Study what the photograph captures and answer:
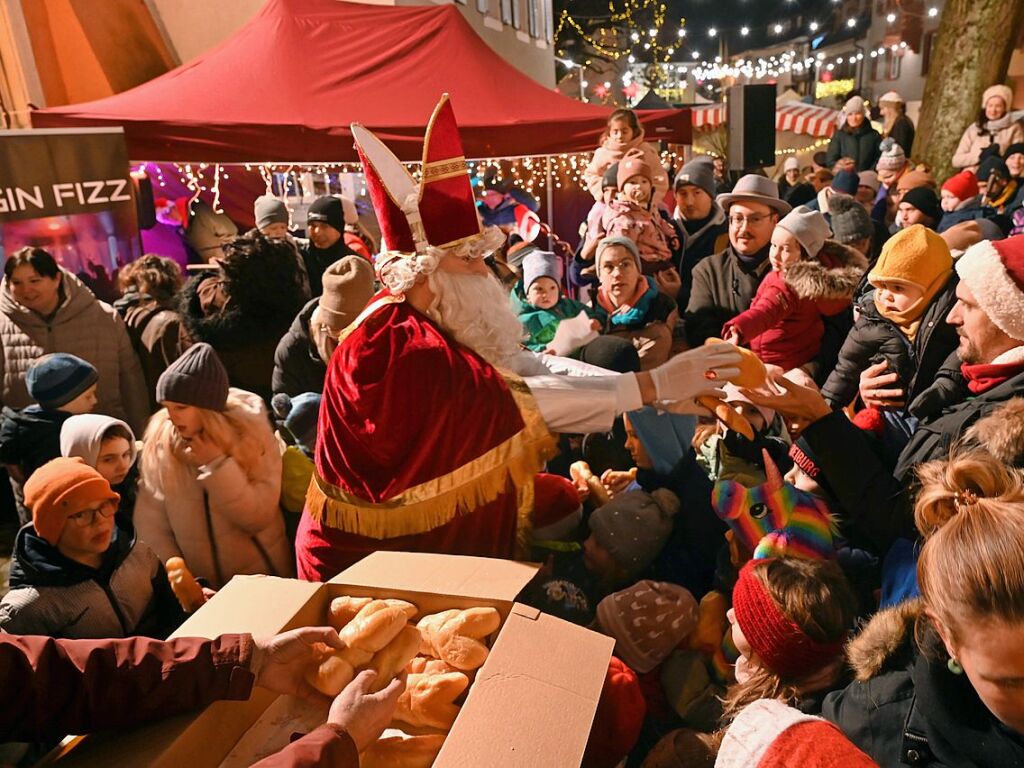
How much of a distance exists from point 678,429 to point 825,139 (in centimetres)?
1563

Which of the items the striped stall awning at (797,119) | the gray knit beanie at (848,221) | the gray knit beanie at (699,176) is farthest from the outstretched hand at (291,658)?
the striped stall awning at (797,119)

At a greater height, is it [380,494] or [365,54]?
[365,54]

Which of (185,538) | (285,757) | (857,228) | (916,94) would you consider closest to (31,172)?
(185,538)

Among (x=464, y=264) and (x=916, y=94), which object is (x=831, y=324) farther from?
(x=916, y=94)

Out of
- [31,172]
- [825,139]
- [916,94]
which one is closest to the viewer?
[31,172]

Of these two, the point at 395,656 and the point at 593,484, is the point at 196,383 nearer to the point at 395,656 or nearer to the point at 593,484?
the point at 395,656

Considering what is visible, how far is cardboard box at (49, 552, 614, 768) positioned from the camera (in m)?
1.25

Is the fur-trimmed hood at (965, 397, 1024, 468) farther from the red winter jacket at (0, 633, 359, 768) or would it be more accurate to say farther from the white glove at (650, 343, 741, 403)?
the red winter jacket at (0, 633, 359, 768)

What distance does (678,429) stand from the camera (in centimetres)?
292

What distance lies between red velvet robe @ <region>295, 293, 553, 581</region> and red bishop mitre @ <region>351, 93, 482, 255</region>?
0.95 ft

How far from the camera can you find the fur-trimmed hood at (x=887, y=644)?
1422mm

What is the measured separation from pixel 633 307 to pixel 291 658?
3013 millimetres

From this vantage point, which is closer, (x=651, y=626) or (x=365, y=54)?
(x=651, y=626)

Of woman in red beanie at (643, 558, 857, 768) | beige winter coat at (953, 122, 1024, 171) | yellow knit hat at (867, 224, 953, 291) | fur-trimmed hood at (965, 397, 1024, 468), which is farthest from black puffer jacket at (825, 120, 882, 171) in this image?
woman in red beanie at (643, 558, 857, 768)
